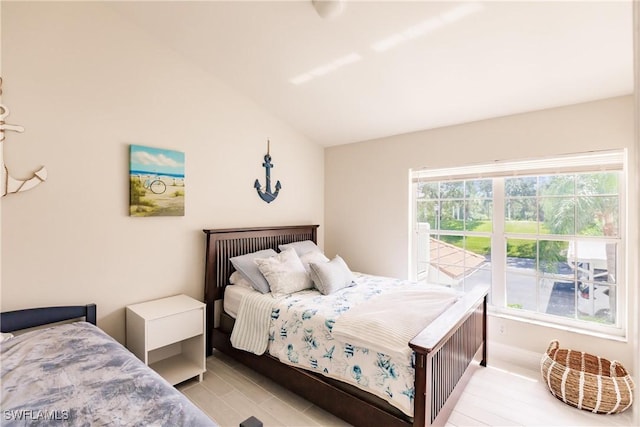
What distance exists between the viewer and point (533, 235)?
9.14ft

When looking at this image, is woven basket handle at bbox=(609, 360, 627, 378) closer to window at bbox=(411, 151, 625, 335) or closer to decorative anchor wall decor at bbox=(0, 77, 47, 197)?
window at bbox=(411, 151, 625, 335)

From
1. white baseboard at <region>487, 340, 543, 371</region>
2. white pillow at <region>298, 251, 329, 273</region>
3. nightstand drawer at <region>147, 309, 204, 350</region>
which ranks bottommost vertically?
white baseboard at <region>487, 340, 543, 371</region>

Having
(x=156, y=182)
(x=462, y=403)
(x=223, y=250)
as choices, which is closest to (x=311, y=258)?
(x=223, y=250)

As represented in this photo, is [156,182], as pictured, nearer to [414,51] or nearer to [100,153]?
[100,153]

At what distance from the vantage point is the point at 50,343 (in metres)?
1.61

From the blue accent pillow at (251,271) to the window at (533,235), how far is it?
1820 mm

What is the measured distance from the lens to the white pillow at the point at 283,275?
8.52 feet

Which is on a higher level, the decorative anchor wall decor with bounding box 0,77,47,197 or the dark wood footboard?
the decorative anchor wall decor with bounding box 0,77,47,197

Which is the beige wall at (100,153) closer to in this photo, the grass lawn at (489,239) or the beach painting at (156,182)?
the beach painting at (156,182)

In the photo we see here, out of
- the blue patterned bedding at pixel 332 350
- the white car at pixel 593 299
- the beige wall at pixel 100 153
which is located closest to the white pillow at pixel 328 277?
the blue patterned bedding at pixel 332 350

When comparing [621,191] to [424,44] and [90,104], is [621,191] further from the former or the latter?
[90,104]

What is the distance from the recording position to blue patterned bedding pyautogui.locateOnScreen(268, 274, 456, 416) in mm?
1611

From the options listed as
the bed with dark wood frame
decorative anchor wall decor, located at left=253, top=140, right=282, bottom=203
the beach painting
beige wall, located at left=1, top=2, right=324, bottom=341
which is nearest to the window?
the bed with dark wood frame

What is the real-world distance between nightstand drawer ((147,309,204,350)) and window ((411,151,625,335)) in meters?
2.39
